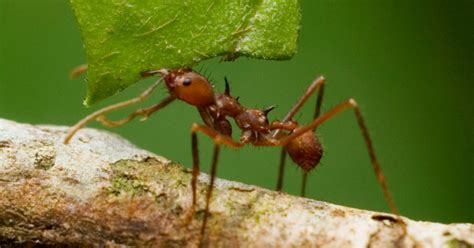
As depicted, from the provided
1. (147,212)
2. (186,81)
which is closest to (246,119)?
(186,81)

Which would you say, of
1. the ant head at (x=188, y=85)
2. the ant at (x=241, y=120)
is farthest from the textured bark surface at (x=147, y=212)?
the ant head at (x=188, y=85)

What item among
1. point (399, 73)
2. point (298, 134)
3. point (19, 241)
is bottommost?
point (19, 241)

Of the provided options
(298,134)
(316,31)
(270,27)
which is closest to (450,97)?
(316,31)

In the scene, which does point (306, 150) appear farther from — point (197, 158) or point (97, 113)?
point (97, 113)

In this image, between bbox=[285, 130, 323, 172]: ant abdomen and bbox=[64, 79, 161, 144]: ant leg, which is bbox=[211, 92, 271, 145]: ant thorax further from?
bbox=[64, 79, 161, 144]: ant leg

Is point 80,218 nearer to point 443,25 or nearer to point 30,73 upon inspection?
point 30,73

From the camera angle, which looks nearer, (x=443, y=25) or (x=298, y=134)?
(x=298, y=134)

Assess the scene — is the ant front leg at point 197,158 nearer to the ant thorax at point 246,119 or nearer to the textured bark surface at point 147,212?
the textured bark surface at point 147,212

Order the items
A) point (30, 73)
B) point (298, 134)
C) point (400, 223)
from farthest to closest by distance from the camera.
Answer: point (30, 73)
point (298, 134)
point (400, 223)
